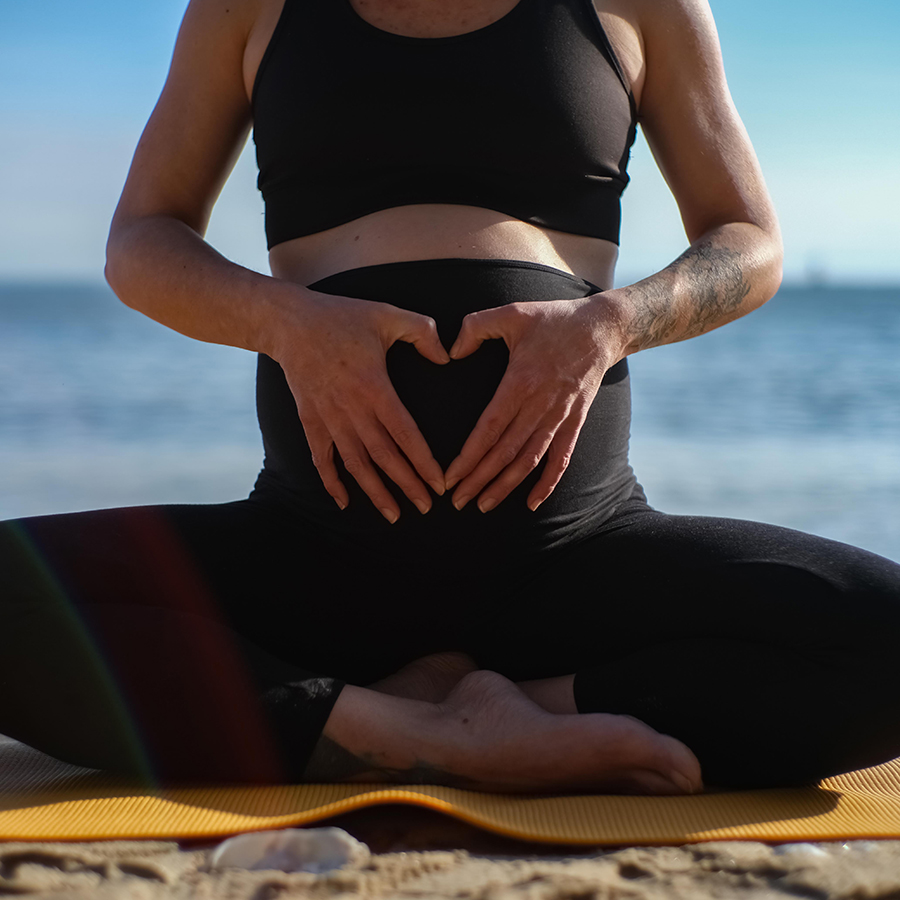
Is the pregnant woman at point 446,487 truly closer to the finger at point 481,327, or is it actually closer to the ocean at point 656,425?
the finger at point 481,327

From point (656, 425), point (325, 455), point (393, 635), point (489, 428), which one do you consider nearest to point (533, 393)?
point (489, 428)

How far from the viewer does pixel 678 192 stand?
1639 mm

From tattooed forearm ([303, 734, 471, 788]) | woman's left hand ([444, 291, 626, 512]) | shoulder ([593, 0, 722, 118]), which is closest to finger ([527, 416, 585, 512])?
woman's left hand ([444, 291, 626, 512])

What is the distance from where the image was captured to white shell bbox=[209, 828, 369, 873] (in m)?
0.94

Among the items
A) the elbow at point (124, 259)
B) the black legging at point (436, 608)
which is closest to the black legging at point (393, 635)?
the black legging at point (436, 608)

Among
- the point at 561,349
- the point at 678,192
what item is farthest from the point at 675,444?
the point at 561,349

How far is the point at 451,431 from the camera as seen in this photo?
1296 millimetres

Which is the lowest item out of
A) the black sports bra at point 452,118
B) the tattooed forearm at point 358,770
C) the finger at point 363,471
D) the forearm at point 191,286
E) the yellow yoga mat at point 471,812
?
the yellow yoga mat at point 471,812

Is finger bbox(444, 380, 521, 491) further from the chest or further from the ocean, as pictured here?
the ocean

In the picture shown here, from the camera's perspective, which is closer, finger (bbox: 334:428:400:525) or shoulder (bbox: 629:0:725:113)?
finger (bbox: 334:428:400:525)

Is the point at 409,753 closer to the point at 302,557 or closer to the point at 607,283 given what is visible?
the point at 302,557

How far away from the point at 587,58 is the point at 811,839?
3.85ft

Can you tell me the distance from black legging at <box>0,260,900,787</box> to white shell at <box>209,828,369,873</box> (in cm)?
18

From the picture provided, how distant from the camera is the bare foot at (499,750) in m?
1.12
